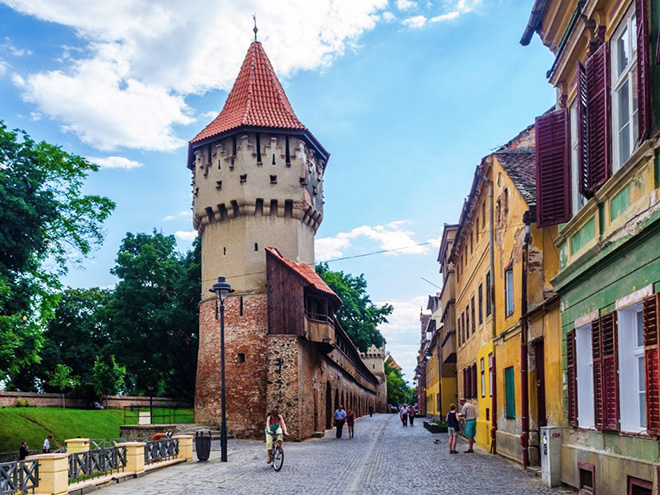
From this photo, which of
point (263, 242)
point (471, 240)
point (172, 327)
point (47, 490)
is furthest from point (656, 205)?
point (172, 327)

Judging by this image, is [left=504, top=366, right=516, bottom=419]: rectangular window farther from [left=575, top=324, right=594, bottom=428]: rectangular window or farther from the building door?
[left=575, top=324, right=594, bottom=428]: rectangular window

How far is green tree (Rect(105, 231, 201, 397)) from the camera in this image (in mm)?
49125

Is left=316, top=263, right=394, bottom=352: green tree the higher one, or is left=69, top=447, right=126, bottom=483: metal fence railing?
left=316, top=263, right=394, bottom=352: green tree

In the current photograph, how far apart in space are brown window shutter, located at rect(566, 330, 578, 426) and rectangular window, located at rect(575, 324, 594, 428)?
0.19m

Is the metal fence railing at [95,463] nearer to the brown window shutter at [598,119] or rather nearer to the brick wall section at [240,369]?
the brown window shutter at [598,119]

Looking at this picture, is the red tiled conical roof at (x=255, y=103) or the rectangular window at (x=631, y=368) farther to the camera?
the red tiled conical roof at (x=255, y=103)

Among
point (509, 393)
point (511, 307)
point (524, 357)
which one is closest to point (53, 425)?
point (509, 393)

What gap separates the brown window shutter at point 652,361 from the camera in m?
9.00

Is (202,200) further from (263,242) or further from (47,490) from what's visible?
(47,490)

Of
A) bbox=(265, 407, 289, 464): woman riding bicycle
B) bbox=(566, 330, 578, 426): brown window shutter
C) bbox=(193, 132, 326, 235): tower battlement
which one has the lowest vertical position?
bbox=(265, 407, 289, 464): woman riding bicycle

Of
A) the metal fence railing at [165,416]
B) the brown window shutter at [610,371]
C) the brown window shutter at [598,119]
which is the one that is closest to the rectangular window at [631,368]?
the brown window shutter at [610,371]

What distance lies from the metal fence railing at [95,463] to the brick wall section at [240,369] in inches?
765

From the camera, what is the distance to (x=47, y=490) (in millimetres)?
13453

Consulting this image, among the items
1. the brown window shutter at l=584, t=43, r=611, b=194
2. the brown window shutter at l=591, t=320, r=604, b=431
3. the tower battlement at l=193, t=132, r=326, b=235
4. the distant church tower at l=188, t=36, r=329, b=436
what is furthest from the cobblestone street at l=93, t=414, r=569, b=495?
the tower battlement at l=193, t=132, r=326, b=235
